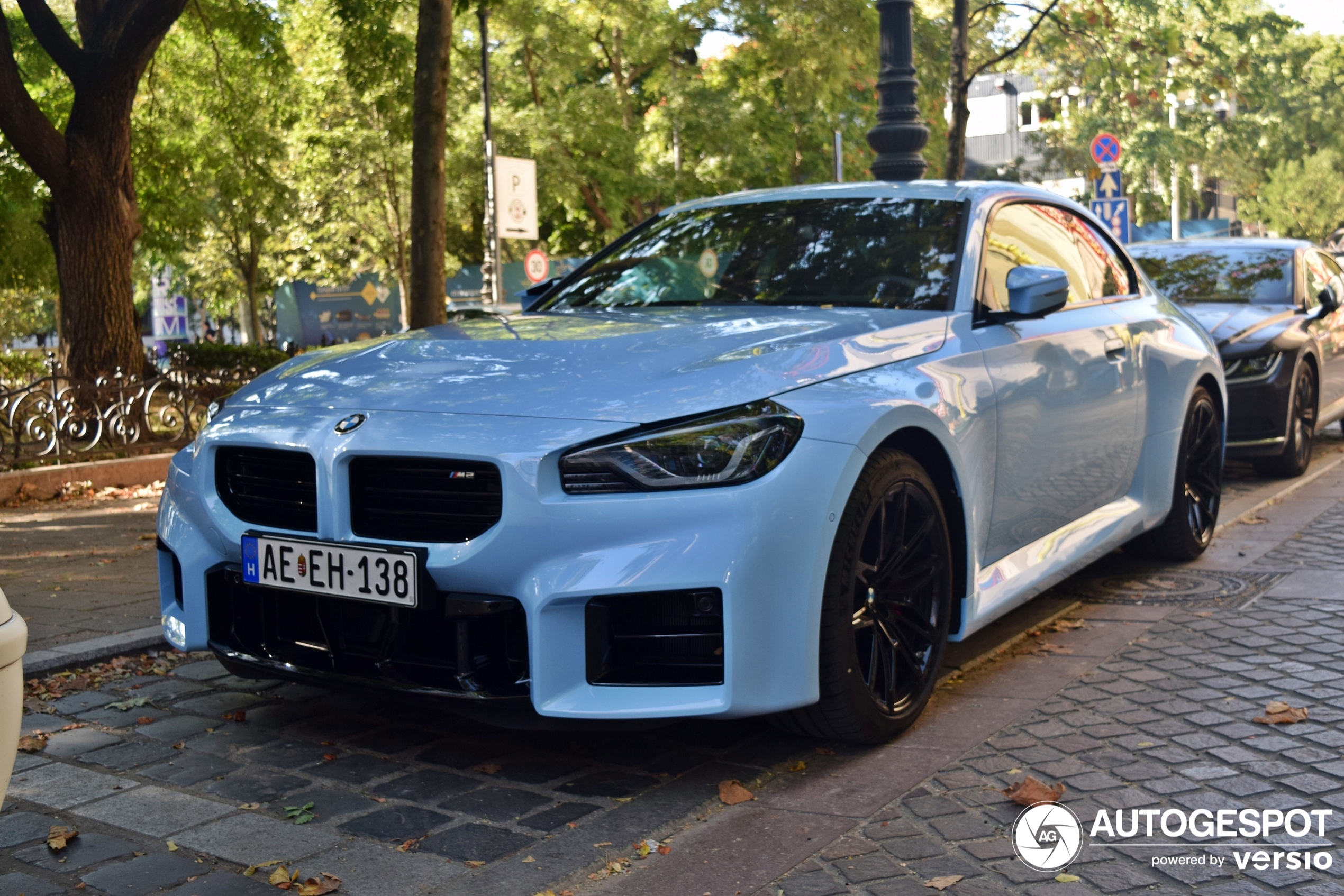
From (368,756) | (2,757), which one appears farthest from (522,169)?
(2,757)

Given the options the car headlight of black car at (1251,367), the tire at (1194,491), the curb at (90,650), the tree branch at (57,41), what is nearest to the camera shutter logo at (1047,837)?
the tire at (1194,491)

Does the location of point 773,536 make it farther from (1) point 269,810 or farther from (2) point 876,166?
(2) point 876,166

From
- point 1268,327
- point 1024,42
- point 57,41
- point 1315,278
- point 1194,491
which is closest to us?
point 1194,491

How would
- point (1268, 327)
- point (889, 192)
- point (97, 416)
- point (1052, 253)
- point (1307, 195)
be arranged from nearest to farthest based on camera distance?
point (889, 192) → point (1052, 253) → point (1268, 327) → point (97, 416) → point (1307, 195)

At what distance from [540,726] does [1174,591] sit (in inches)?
134

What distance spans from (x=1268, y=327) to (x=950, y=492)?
5857 mm

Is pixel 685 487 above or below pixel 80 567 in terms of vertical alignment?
above

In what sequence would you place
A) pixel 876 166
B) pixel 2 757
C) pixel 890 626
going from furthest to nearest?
1. pixel 876 166
2. pixel 890 626
3. pixel 2 757

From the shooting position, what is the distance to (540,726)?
3375mm

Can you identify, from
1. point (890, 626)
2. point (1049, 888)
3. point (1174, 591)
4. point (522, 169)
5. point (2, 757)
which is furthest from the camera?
point (522, 169)

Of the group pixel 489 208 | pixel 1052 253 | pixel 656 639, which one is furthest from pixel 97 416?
pixel 489 208

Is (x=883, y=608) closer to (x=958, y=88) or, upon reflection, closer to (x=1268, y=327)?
(x=1268, y=327)

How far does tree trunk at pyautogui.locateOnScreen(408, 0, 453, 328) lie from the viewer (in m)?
10.8

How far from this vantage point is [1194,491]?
20.8 feet
